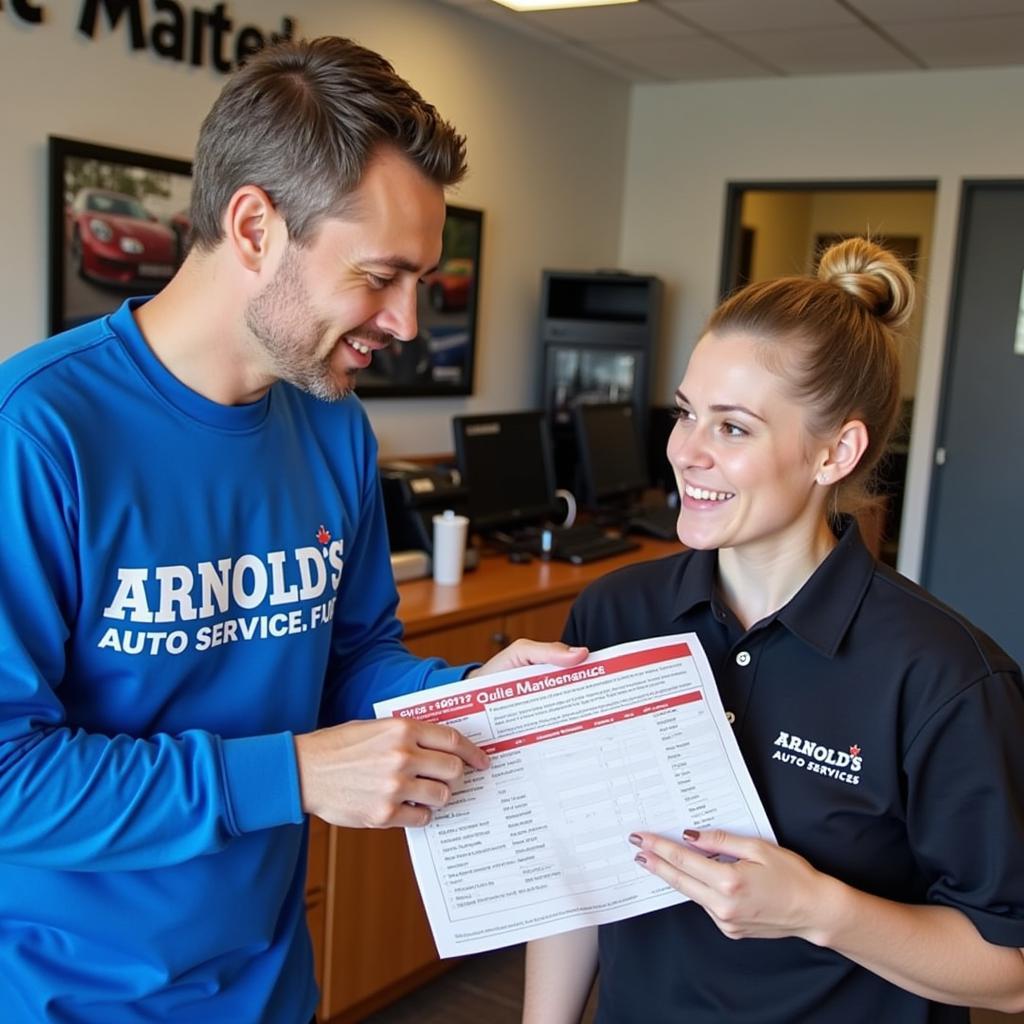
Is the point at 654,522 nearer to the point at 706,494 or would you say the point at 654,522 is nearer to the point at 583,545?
the point at 583,545

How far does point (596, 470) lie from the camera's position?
4.29 metres

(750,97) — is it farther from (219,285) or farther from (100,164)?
(219,285)

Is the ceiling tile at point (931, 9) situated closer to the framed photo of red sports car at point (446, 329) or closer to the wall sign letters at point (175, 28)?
the framed photo of red sports car at point (446, 329)

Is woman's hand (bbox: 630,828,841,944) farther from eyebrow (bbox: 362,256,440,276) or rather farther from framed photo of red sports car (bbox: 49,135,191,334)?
framed photo of red sports car (bbox: 49,135,191,334)

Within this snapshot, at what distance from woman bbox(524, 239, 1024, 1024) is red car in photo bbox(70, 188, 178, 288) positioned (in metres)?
2.03

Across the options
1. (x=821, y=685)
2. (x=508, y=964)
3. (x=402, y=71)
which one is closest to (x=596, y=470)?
(x=402, y=71)

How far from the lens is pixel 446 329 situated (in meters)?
4.25

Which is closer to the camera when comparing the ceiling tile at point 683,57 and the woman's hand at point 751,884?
the woman's hand at point 751,884

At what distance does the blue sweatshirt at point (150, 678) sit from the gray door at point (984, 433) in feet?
13.5

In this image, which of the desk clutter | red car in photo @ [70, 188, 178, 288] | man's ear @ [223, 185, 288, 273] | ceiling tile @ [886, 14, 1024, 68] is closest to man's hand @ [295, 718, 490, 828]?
man's ear @ [223, 185, 288, 273]

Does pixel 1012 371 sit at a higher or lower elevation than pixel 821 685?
higher

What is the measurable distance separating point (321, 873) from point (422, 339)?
82.3 inches

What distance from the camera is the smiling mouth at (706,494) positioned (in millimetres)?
1334

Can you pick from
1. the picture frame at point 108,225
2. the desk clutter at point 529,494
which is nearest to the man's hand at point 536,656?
the picture frame at point 108,225
